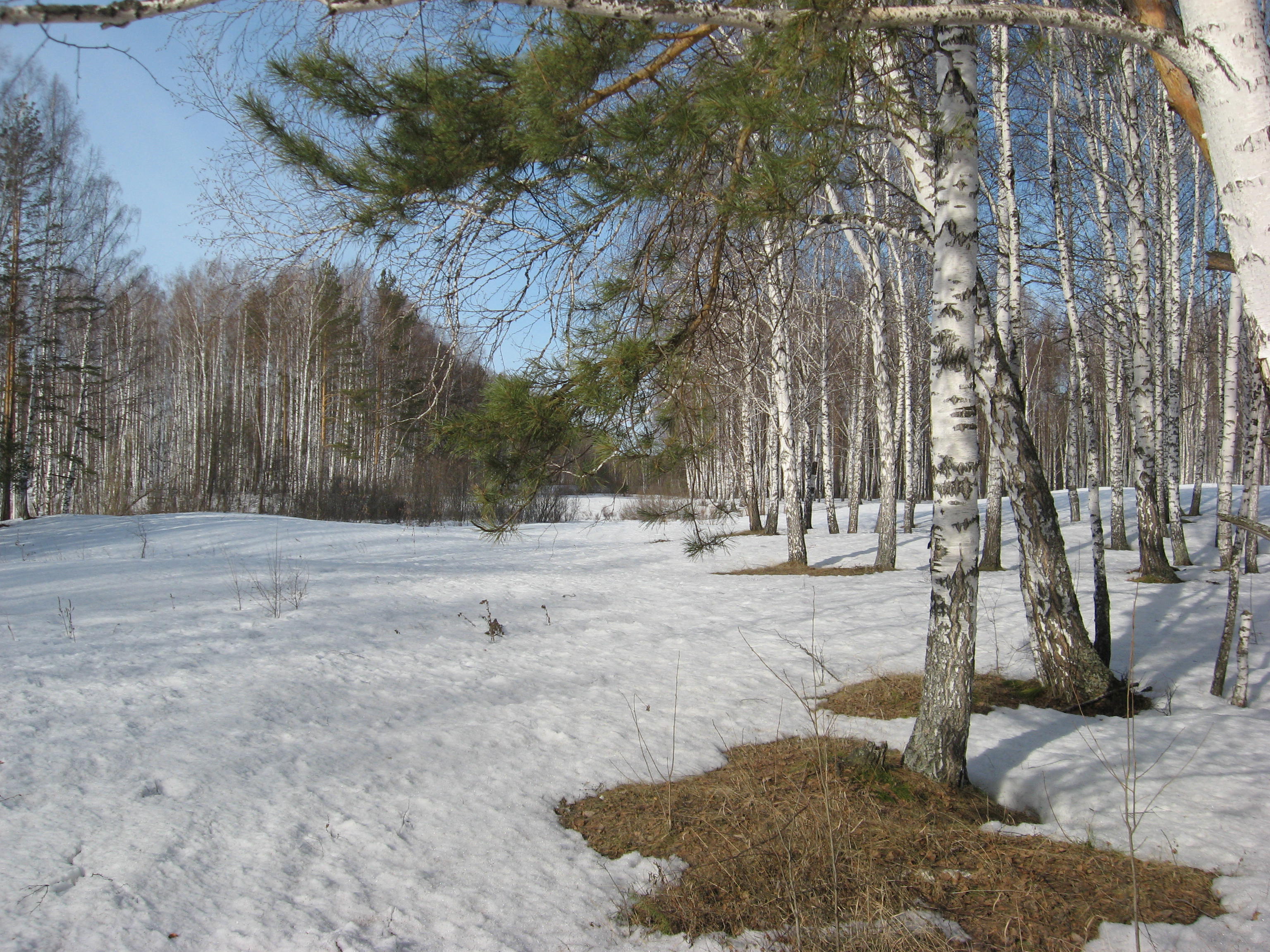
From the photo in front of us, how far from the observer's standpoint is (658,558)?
424 inches

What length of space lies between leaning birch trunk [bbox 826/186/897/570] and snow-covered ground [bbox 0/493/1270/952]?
195 cm

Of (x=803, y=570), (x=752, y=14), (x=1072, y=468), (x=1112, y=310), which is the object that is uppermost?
(x=1112, y=310)

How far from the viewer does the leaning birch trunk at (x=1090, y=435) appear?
15.0 feet

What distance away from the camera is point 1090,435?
9305 millimetres

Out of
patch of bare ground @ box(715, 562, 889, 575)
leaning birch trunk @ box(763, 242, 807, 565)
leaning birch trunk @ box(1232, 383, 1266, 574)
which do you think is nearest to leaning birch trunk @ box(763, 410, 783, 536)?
leaning birch trunk @ box(763, 242, 807, 565)

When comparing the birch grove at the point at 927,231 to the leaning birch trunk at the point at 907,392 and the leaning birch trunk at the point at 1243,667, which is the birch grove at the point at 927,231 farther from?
the leaning birch trunk at the point at 1243,667

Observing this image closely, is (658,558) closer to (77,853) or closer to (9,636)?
(9,636)

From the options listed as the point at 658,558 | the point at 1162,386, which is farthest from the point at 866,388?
the point at 658,558

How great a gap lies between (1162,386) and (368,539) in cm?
1242

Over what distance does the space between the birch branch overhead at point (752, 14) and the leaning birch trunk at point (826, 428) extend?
37.6 ft

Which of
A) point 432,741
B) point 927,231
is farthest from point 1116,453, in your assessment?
point 432,741

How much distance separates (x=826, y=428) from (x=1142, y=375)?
34.7 ft

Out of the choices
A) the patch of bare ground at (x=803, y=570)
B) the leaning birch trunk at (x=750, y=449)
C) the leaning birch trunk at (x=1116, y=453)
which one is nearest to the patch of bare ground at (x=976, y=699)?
the patch of bare ground at (x=803, y=570)

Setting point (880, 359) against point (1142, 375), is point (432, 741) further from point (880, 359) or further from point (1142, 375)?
point (880, 359)
